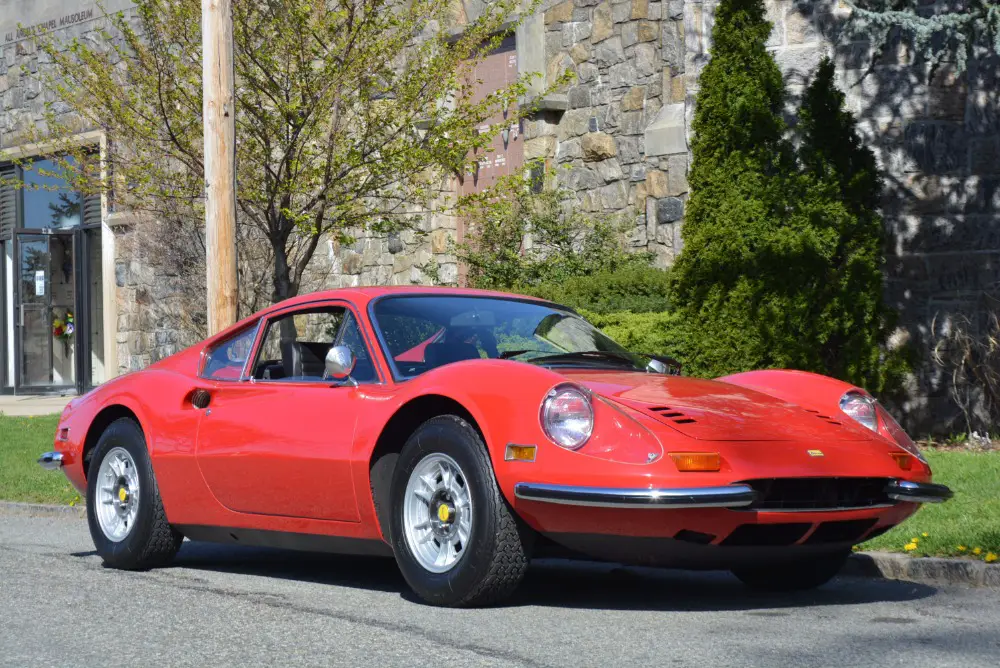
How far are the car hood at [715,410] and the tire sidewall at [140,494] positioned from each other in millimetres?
2449

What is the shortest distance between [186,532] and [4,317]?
19.1 m

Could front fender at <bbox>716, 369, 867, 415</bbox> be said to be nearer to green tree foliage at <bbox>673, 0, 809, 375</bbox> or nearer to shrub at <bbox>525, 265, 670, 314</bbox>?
green tree foliage at <bbox>673, 0, 809, 375</bbox>

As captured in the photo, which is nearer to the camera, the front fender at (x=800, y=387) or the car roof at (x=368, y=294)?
the front fender at (x=800, y=387)

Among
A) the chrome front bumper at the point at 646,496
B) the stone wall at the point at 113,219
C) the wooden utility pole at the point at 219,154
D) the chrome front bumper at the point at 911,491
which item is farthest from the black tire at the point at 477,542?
the stone wall at the point at 113,219

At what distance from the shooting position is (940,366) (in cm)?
1291

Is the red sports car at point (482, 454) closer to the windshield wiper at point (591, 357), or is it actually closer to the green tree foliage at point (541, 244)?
the windshield wiper at point (591, 357)

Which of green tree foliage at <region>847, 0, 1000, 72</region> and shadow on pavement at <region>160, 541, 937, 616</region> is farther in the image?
green tree foliage at <region>847, 0, 1000, 72</region>

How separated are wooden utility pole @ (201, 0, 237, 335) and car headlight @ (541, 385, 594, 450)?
20.2 ft

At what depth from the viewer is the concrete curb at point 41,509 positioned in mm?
10062

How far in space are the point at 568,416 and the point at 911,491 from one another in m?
1.50

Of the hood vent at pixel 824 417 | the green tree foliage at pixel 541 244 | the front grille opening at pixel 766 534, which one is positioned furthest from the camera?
the green tree foliage at pixel 541 244

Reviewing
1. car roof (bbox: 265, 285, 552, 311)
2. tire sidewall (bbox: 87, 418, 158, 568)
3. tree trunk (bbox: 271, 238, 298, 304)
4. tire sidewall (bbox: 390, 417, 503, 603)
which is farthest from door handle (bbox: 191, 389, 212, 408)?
tree trunk (bbox: 271, 238, 298, 304)

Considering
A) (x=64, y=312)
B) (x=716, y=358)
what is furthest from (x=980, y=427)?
(x=64, y=312)

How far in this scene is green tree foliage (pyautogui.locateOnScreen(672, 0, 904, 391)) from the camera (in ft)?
39.2
